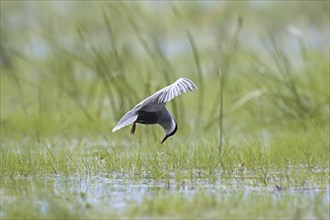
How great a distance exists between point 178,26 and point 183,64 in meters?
1.70

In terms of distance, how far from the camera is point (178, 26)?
12.4m

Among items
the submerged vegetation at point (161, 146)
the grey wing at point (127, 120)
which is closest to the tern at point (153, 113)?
the grey wing at point (127, 120)

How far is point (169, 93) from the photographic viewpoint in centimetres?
407

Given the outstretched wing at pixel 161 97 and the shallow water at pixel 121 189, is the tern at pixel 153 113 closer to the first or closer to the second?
the outstretched wing at pixel 161 97

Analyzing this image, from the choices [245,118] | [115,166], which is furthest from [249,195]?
[245,118]

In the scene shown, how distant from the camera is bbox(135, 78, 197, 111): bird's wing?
405 centimetres

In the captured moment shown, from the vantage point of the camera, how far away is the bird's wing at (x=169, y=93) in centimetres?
405

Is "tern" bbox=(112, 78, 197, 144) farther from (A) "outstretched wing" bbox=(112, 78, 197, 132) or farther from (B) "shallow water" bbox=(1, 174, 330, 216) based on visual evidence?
(B) "shallow water" bbox=(1, 174, 330, 216)

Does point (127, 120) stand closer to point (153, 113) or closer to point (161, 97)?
point (153, 113)

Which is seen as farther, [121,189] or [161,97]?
[121,189]

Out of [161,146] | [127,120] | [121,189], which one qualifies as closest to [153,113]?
[127,120]

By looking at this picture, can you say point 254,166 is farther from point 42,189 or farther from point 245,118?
point 245,118

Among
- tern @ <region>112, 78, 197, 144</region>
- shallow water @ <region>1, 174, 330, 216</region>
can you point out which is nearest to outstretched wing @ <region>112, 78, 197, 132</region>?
tern @ <region>112, 78, 197, 144</region>

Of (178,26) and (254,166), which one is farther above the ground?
(178,26)
